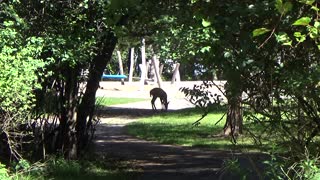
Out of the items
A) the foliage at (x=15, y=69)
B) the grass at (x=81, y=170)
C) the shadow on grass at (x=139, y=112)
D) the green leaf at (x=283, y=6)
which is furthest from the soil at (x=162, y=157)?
the shadow on grass at (x=139, y=112)

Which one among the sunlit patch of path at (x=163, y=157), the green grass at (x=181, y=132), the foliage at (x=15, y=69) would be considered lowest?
the sunlit patch of path at (x=163, y=157)

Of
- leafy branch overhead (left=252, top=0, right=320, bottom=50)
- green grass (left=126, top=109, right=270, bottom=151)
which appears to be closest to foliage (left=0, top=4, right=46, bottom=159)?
leafy branch overhead (left=252, top=0, right=320, bottom=50)

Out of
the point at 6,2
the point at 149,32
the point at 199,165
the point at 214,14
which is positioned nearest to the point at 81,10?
the point at 6,2

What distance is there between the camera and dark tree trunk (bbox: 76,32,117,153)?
10.4m

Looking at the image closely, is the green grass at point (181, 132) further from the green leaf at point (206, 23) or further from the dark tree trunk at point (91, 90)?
the green leaf at point (206, 23)

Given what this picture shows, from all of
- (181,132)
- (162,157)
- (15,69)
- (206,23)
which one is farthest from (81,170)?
(181,132)

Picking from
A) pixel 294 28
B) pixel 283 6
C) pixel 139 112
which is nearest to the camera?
pixel 283 6

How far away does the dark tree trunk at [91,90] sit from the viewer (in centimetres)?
1045

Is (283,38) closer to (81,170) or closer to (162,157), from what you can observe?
(81,170)

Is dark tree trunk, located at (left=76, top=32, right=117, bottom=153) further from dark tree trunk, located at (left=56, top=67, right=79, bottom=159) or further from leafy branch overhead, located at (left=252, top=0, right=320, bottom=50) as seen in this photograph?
leafy branch overhead, located at (left=252, top=0, right=320, bottom=50)

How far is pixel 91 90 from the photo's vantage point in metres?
10.9

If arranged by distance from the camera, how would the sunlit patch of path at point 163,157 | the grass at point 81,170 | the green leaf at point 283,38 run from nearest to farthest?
the green leaf at point 283,38
the grass at point 81,170
the sunlit patch of path at point 163,157

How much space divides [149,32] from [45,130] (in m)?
4.82

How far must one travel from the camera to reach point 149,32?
6355mm
